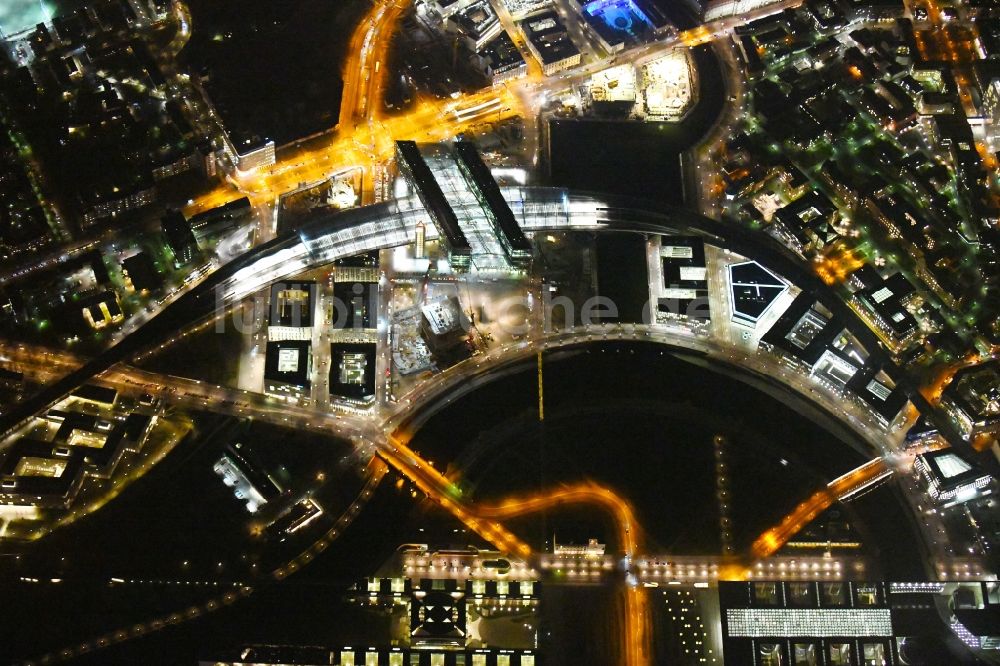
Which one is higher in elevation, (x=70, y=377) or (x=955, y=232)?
(x=955, y=232)

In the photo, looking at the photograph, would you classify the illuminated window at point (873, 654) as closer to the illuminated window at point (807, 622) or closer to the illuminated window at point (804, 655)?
the illuminated window at point (807, 622)

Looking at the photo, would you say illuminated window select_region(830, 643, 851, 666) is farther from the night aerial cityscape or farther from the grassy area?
the grassy area

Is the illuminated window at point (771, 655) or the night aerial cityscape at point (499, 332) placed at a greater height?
the night aerial cityscape at point (499, 332)

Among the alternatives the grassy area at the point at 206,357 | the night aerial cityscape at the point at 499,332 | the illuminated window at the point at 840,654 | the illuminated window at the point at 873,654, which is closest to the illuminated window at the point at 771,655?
the night aerial cityscape at the point at 499,332

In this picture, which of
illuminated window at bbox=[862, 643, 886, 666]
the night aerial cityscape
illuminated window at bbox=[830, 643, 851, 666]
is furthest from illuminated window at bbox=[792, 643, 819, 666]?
illuminated window at bbox=[862, 643, 886, 666]

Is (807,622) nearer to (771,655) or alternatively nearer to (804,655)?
(804,655)

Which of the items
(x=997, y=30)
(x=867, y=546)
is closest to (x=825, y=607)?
(x=867, y=546)

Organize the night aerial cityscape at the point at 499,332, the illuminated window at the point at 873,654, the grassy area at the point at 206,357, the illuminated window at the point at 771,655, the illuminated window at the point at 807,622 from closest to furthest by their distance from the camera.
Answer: the illuminated window at the point at 771,655
the illuminated window at the point at 873,654
the illuminated window at the point at 807,622
the night aerial cityscape at the point at 499,332
the grassy area at the point at 206,357

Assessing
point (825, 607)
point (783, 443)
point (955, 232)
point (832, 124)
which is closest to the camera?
point (825, 607)

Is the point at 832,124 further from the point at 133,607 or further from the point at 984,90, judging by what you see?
the point at 133,607
